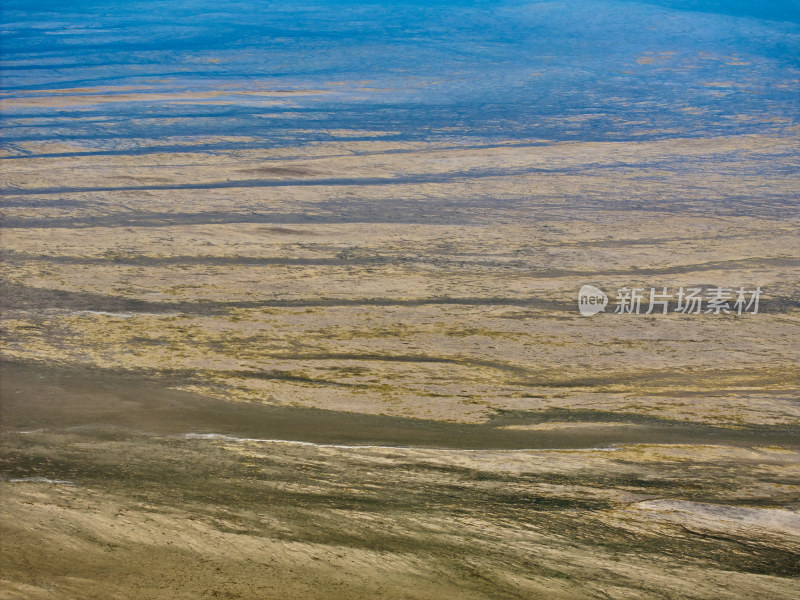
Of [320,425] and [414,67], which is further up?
[414,67]

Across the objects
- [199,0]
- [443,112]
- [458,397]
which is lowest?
[458,397]

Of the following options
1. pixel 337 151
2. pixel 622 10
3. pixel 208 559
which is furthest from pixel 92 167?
pixel 622 10

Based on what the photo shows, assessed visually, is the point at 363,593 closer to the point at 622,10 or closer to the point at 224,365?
the point at 224,365

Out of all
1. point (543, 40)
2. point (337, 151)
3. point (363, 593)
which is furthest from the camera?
point (543, 40)

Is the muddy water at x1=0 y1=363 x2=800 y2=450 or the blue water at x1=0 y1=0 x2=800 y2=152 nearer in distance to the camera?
the muddy water at x1=0 y1=363 x2=800 y2=450

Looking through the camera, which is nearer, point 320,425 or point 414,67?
point 320,425

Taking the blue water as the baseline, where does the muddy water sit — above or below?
below

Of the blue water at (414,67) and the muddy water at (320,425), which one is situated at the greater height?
the blue water at (414,67)

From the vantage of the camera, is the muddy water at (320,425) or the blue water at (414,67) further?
the blue water at (414,67)
